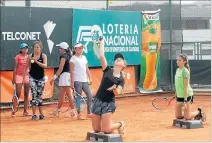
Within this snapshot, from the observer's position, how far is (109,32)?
16.2 meters

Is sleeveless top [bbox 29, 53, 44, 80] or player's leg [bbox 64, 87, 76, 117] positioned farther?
player's leg [bbox 64, 87, 76, 117]

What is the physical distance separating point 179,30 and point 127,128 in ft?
29.3

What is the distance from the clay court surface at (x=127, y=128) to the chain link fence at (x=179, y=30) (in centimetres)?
479

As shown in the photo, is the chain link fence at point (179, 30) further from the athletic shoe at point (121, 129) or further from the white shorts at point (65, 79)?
the athletic shoe at point (121, 129)

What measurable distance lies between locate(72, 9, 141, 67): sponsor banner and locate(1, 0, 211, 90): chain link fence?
1.23 meters

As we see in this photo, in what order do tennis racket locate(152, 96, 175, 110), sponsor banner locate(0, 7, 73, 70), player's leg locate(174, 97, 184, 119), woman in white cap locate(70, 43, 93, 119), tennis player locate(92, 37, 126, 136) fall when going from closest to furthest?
tennis player locate(92, 37, 126, 136), player's leg locate(174, 97, 184, 119), woman in white cap locate(70, 43, 93, 119), sponsor banner locate(0, 7, 73, 70), tennis racket locate(152, 96, 175, 110)

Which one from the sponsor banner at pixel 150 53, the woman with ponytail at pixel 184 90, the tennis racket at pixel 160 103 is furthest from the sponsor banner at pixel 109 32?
the woman with ponytail at pixel 184 90

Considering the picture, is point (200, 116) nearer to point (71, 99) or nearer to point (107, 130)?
point (107, 130)

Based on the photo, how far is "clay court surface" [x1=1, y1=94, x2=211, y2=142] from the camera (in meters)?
9.05

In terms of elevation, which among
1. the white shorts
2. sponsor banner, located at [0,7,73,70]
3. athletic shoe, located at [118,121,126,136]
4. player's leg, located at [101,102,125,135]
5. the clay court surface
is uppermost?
sponsor banner, located at [0,7,73,70]

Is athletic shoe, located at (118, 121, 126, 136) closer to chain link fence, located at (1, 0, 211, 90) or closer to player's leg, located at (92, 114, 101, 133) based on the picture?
player's leg, located at (92, 114, 101, 133)

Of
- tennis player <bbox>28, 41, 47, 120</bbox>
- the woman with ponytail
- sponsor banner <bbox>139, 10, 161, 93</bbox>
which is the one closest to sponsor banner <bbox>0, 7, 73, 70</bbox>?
tennis player <bbox>28, 41, 47, 120</bbox>

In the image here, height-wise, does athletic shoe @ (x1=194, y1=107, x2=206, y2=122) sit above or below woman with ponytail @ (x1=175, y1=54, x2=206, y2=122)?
below

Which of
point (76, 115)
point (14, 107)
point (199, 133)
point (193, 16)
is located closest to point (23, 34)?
point (14, 107)
